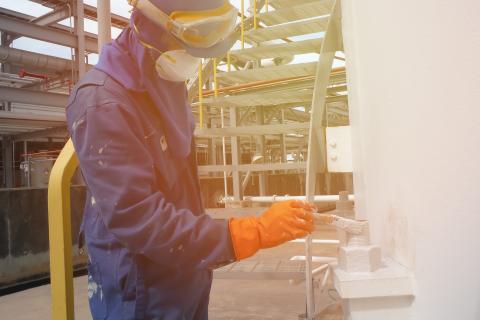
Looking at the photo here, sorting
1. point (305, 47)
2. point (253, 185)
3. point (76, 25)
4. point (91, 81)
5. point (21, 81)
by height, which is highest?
point (76, 25)

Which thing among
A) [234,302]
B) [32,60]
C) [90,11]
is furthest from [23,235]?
[90,11]

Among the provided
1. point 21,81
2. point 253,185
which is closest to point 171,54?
point 253,185

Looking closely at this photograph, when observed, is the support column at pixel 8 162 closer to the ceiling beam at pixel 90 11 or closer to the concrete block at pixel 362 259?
the ceiling beam at pixel 90 11

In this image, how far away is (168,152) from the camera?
50.8 inches

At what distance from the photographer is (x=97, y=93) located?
1111 millimetres

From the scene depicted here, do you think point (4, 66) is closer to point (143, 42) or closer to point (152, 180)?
point (143, 42)

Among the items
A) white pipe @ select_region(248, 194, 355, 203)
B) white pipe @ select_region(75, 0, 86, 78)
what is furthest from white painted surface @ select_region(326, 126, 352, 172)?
white pipe @ select_region(75, 0, 86, 78)

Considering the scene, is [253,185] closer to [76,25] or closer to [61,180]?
[76,25]

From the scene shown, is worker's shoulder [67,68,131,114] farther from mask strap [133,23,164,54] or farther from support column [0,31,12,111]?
support column [0,31,12,111]

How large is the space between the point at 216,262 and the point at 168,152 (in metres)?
0.40

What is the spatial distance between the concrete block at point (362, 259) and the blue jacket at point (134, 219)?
0.33 metres

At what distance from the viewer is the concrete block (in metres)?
1.06

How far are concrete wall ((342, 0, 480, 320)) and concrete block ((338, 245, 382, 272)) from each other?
0.06 meters

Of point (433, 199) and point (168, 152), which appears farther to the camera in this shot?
point (168, 152)
